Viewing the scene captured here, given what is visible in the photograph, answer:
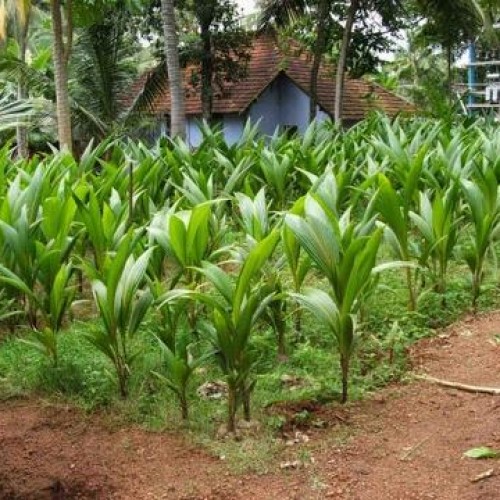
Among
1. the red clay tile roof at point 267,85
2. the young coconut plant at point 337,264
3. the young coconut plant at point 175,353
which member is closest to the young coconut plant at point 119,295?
the young coconut plant at point 175,353

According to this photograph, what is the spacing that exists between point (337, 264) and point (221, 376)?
2.68ft

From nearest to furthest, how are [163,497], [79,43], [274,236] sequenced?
[163,497] < [274,236] < [79,43]

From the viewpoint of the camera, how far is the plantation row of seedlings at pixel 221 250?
2.98 metres

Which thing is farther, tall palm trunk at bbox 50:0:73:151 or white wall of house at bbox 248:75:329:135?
white wall of house at bbox 248:75:329:135

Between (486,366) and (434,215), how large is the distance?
0.89 meters

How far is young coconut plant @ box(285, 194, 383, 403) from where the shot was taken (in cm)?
299

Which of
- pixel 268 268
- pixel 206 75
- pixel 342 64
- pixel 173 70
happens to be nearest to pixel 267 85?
pixel 206 75

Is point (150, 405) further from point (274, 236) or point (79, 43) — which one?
point (79, 43)

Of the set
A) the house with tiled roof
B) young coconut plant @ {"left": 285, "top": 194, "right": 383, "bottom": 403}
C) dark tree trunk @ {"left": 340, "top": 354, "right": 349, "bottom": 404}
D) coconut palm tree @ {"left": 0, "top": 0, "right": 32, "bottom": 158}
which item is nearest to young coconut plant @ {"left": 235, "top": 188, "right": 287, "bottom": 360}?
young coconut plant @ {"left": 285, "top": 194, "right": 383, "bottom": 403}

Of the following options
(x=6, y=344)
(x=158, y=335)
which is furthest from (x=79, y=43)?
(x=158, y=335)

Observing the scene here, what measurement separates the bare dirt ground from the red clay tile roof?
587 inches

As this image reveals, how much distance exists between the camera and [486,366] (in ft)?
11.4

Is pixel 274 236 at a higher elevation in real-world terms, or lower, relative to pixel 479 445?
higher

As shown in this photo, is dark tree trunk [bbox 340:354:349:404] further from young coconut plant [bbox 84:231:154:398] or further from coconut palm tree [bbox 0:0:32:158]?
coconut palm tree [bbox 0:0:32:158]
